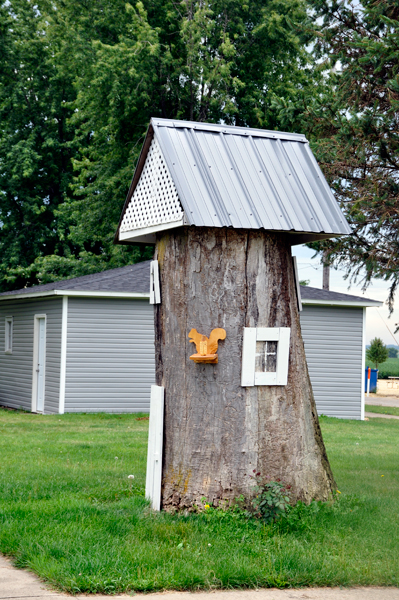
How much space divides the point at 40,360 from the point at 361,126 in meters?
11.3

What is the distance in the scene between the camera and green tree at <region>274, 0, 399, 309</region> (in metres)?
11.7

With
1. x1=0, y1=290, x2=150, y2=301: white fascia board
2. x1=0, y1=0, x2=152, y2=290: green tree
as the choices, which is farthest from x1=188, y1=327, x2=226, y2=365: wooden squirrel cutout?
x1=0, y1=0, x2=152, y2=290: green tree

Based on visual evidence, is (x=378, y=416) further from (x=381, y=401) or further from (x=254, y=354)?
(x=254, y=354)

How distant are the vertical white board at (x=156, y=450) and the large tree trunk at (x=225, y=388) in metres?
0.06

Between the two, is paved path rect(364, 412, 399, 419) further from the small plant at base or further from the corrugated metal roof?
the small plant at base

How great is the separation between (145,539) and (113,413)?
12620 millimetres

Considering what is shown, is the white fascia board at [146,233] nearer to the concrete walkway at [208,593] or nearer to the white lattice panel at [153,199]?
the white lattice panel at [153,199]

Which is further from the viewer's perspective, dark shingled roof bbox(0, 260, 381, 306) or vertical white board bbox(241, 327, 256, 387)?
dark shingled roof bbox(0, 260, 381, 306)

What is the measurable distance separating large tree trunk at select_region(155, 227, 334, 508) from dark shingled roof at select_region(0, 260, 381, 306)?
11.3 meters

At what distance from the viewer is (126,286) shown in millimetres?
18500

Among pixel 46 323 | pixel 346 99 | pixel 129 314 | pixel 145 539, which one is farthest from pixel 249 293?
pixel 46 323

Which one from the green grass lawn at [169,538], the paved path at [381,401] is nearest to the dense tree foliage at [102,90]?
the paved path at [381,401]

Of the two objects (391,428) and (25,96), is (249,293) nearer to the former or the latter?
(391,428)

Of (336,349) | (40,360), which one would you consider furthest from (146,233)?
(336,349)
